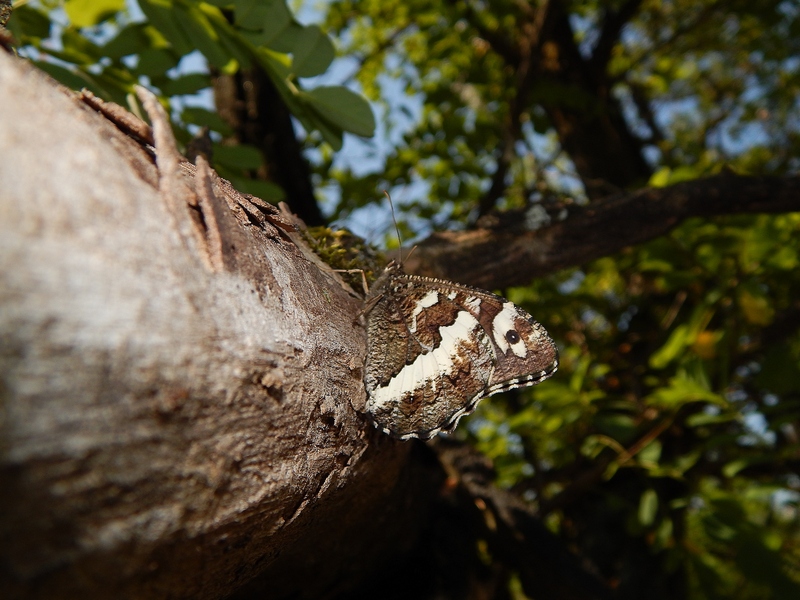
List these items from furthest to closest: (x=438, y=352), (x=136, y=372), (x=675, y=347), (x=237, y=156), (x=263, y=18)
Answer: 1. (x=675, y=347)
2. (x=237, y=156)
3. (x=263, y=18)
4. (x=438, y=352)
5. (x=136, y=372)

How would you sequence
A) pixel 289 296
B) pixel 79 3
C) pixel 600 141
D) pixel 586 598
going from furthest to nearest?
pixel 600 141
pixel 586 598
pixel 79 3
pixel 289 296

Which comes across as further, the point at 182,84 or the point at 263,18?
the point at 182,84

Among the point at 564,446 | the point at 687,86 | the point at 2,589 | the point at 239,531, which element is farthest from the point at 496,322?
the point at 687,86

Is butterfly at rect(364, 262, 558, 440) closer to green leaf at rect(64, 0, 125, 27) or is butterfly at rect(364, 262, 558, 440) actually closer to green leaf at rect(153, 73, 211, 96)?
green leaf at rect(153, 73, 211, 96)

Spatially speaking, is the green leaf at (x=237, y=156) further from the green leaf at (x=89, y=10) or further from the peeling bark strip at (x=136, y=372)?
the peeling bark strip at (x=136, y=372)

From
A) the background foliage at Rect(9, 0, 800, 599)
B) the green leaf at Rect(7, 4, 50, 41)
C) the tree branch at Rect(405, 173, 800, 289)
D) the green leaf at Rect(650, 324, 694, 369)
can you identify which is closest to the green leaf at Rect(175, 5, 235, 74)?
the background foliage at Rect(9, 0, 800, 599)

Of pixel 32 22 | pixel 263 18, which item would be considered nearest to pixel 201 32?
pixel 263 18

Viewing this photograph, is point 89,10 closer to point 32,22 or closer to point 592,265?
point 32,22

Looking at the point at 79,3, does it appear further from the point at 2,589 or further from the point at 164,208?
the point at 2,589
